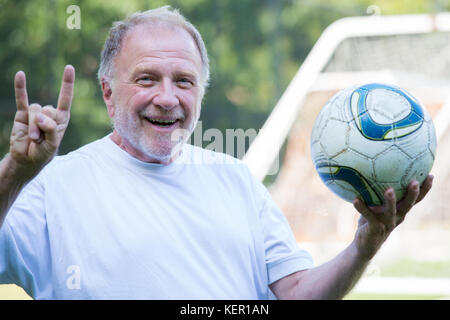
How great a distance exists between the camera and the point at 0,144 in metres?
12.7

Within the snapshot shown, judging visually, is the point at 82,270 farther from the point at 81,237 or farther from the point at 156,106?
the point at 156,106

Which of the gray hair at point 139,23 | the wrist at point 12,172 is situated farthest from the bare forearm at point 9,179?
the gray hair at point 139,23

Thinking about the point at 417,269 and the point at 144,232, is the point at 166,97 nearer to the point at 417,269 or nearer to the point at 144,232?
the point at 144,232

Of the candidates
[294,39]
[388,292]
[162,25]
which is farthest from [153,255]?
[294,39]

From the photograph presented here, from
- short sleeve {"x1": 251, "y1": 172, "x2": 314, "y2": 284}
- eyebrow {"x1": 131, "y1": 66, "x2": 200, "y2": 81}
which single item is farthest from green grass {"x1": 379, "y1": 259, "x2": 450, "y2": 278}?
eyebrow {"x1": 131, "y1": 66, "x2": 200, "y2": 81}

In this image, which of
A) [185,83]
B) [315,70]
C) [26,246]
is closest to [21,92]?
[26,246]

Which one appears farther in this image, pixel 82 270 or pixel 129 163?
pixel 129 163

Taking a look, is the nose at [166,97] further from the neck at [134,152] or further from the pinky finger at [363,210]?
the pinky finger at [363,210]

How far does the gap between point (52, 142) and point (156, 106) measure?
2.37 ft

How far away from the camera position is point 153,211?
8.79ft

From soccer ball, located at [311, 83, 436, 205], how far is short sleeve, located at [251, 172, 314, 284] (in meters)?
0.27

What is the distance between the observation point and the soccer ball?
101 inches

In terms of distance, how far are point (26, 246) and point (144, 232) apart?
0.45 m
